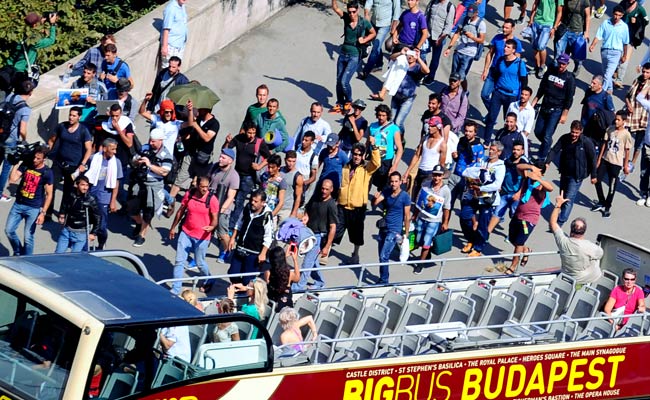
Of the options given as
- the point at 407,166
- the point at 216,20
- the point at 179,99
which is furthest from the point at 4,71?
the point at 407,166

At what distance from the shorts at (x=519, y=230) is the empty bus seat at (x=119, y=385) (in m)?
8.48

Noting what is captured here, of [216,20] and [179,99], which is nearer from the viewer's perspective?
[179,99]

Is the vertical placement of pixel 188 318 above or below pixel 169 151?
above

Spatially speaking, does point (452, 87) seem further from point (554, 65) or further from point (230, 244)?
point (230, 244)

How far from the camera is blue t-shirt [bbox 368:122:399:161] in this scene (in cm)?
2055

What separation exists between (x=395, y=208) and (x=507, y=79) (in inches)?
192

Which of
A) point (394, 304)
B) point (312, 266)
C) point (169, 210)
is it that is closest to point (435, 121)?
point (312, 266)

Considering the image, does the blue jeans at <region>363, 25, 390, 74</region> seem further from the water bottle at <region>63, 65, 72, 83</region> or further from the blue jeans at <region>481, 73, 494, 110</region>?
the water bottle at <region>63, 65, 72, 83</region>

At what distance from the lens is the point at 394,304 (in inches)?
634

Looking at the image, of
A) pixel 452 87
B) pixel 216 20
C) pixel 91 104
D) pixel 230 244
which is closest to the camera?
pixel 230 244

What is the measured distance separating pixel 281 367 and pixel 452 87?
912 cm

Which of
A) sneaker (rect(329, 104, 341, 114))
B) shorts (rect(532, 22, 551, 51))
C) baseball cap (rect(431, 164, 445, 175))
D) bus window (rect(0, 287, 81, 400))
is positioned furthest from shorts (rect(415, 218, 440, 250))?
bus window (rect(0, 287, 81, 400))

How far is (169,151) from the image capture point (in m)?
19.8

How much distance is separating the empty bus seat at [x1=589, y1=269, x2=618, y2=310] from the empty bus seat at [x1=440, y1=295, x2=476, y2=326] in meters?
1.85
